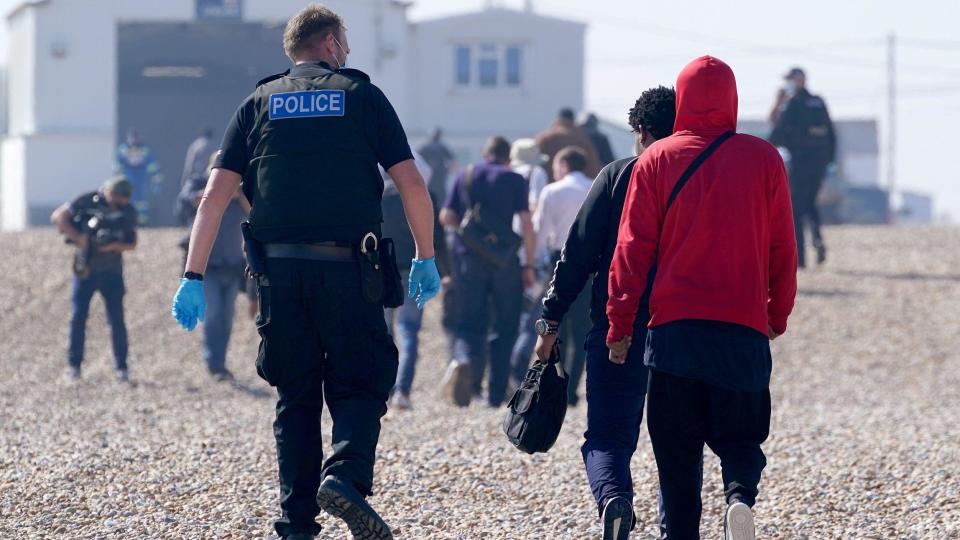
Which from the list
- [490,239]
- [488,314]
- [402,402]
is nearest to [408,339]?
[402,402]

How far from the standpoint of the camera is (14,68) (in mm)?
35250

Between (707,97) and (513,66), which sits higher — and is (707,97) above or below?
below

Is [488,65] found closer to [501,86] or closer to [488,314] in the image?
[501,86]

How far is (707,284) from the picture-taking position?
15.8 feet

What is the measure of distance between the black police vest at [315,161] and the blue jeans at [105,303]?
8078 millimetres

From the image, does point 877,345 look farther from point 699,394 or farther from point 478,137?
point 478,137

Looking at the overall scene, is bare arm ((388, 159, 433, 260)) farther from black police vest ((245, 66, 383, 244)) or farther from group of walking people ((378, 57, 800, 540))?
group of walking people ((378, 57, 800, 540))

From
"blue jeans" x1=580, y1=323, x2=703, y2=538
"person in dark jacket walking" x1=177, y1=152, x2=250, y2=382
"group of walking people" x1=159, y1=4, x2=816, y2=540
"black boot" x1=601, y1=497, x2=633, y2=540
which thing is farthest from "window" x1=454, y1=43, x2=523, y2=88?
"black boot" x1=601, y1=497, x2=633, y2=540

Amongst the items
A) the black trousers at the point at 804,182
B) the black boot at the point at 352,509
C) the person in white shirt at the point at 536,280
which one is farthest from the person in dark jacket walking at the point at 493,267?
the black trousers at the point at 804,182

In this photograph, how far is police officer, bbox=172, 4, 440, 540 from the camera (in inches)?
209

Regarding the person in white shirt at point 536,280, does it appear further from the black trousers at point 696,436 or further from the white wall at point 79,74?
the white wall at point 79,74

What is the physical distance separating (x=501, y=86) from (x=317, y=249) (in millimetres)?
31754

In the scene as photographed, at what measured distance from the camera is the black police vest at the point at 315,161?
5309mm

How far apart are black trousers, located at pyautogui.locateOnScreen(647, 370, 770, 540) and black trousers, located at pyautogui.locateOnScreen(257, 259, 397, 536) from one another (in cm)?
99
